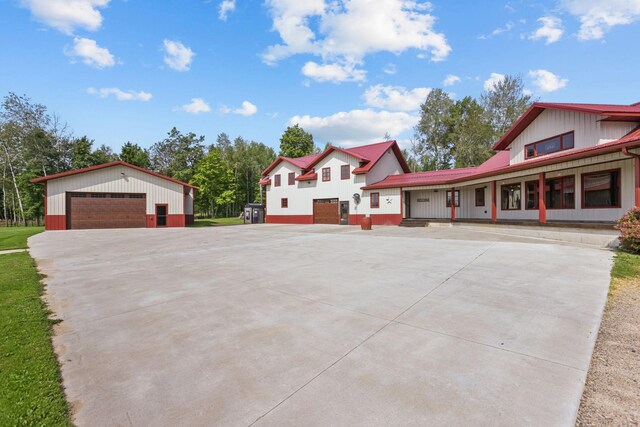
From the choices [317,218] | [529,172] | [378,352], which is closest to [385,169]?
[317,218]

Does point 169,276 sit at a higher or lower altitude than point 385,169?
lower

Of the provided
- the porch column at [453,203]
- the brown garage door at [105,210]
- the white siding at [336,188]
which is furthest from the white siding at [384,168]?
the brown garage door at [105,210]

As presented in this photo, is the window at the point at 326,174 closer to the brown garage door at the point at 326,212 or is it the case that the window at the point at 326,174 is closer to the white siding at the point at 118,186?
the brown garage door at the point at 326,212

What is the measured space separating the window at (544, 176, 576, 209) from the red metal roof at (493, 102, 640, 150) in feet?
9.66

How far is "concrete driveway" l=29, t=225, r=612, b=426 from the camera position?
7.31ft

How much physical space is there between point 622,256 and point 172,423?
1115cm

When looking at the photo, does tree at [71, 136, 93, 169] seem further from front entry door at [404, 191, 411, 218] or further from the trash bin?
front entry door at [404, 191, 411, 218]

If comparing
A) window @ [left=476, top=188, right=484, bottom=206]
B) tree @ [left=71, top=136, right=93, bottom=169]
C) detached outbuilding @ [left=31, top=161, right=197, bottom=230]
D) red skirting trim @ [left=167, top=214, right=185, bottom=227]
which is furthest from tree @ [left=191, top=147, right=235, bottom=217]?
window @ [left=476, top=188, right=484, bottom=206]

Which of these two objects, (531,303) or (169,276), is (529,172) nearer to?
(531,303)

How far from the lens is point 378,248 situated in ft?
33.7

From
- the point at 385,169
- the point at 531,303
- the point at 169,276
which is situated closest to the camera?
the point at 531,303

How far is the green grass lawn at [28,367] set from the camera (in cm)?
212

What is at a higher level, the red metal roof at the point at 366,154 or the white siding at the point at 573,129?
the red metal roof at the point at 366,154

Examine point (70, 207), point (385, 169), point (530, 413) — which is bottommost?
point (530, 413)
